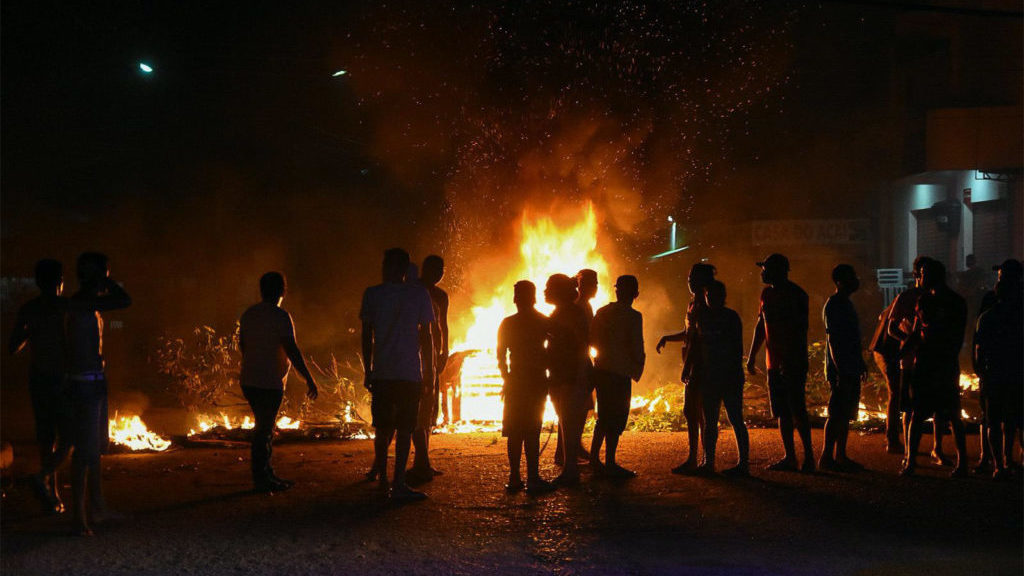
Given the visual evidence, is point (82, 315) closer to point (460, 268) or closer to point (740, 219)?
point (460, 268)

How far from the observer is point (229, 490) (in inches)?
292

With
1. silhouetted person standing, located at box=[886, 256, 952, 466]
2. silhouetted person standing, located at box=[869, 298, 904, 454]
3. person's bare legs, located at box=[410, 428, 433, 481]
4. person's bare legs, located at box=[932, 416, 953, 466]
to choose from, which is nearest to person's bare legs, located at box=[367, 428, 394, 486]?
person's bare legs, located at box=[410, 428, 433, 481]

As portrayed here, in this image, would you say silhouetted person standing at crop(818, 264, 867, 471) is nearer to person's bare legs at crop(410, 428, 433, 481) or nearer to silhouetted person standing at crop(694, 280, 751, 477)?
silhouetted person standing at crop(694, 280, 751, 477)

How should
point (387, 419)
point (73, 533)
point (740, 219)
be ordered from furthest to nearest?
point (740, 219) < point (387, 419) < point (73, 533)

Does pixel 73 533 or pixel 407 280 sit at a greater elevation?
pixel 407 280

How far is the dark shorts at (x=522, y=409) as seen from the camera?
23.9ft

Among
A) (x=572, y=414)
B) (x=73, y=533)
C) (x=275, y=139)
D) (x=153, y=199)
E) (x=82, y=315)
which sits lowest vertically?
(x=73, y=533)

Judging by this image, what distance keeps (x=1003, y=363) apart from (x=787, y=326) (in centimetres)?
182

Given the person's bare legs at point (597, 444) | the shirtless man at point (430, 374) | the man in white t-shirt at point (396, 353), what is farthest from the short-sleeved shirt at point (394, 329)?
the person's bare legs at point (597, 444)

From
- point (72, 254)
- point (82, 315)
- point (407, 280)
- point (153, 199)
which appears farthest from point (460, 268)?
point (82, 315)

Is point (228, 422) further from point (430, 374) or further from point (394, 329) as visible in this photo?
point (394, 329)

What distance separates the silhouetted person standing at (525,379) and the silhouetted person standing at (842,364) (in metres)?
2.84

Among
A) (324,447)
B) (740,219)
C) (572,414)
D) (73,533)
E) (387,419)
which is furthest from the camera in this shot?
(740,219)

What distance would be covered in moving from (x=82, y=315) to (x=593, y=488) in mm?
4063
